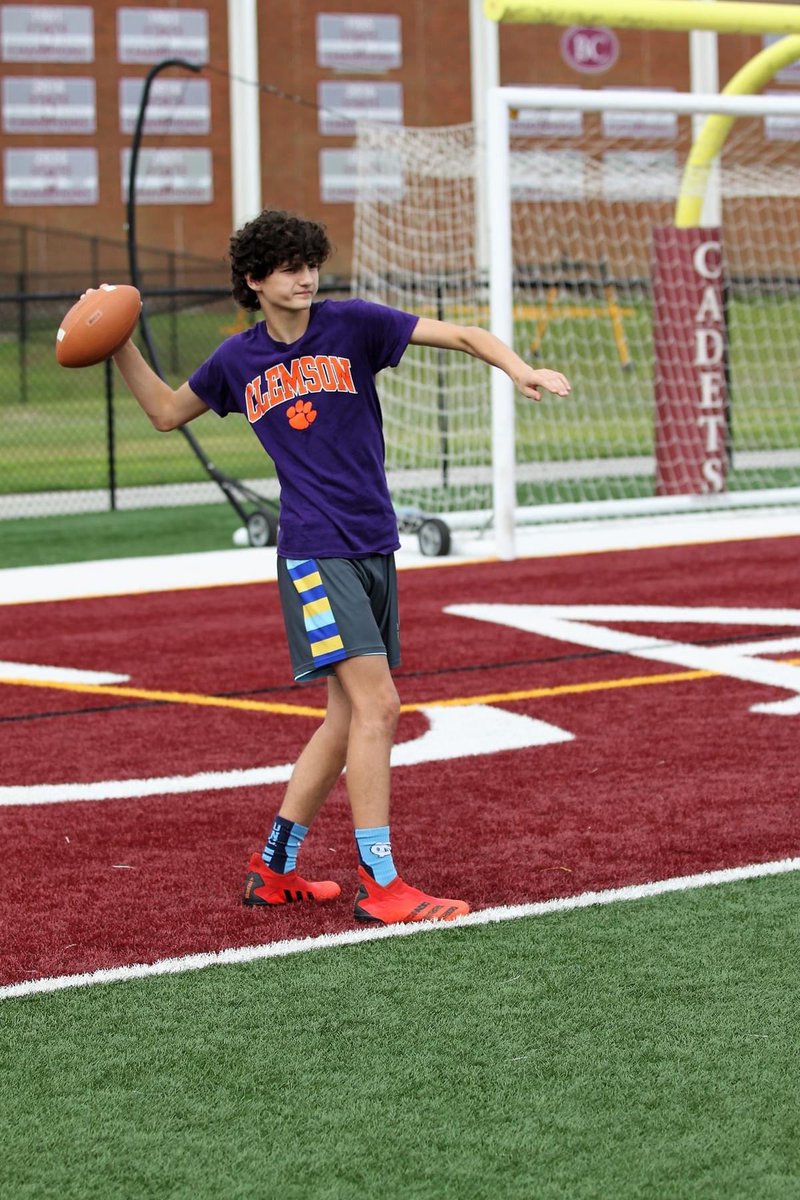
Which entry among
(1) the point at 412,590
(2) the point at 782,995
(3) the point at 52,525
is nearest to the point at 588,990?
(2) the point at 782,995

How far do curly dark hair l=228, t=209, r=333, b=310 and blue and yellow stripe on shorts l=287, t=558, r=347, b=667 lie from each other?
30.0 inches

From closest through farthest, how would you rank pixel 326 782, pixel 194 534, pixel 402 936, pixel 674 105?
pixel 402 936 → pixel 326 782 → pixel 674 105 → pixel 194 534

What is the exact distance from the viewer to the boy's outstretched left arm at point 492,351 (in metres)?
4.73

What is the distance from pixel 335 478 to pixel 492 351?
520 mm

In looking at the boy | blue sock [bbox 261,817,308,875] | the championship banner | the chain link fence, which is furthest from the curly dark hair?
the championship banner

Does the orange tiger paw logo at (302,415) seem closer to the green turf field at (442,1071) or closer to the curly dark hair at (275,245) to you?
the curly dark hair at (275,245)

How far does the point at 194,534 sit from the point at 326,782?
9634 mm

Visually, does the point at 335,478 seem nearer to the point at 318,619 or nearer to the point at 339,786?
the point at 318,619

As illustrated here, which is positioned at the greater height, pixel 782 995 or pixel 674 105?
pixel 674 105

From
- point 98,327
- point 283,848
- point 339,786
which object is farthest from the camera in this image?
point 339,786

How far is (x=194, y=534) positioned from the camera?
47.5ft

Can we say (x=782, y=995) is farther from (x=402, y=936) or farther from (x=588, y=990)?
(x=402, y=936)

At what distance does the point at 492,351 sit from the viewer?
4809mm

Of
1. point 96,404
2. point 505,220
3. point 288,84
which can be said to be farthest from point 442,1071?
point 288,84
